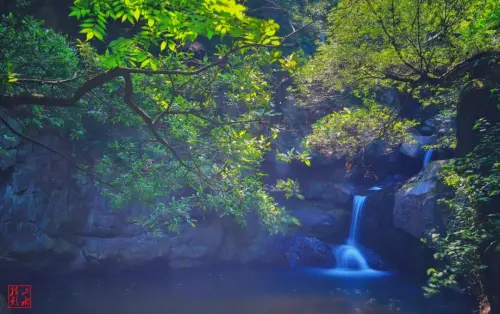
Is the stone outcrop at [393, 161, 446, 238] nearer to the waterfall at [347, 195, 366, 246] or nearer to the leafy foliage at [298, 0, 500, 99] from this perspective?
the waterfall at [347, 195, 366, 246]

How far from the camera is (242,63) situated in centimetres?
450

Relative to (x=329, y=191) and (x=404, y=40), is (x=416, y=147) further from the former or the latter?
(x=404, y=40)

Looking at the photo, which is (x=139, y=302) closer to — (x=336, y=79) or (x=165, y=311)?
(x=165, y=311)

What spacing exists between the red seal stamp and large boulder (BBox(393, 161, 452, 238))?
12.1 meters

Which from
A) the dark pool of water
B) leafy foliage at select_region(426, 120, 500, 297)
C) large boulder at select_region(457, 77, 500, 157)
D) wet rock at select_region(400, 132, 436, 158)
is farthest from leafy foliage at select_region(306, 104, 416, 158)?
wet rock at select_region(400, 132, 436, 158)

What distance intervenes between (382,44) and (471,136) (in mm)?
2558

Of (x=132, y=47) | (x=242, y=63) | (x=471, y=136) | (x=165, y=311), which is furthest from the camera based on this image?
(x=165, y=311)

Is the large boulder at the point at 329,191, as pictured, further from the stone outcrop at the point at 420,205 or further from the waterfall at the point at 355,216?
the stone outcrop at the point at 420,205

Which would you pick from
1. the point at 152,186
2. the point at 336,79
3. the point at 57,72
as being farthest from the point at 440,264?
the point at 57,72

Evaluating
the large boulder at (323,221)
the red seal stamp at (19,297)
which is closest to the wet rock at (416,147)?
the large boulder at (323,221)

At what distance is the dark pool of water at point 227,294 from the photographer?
9.84 meters

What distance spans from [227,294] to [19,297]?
573cm

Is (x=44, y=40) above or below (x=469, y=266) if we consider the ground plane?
above

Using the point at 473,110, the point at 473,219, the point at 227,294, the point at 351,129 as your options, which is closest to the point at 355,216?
the point at 227,294
